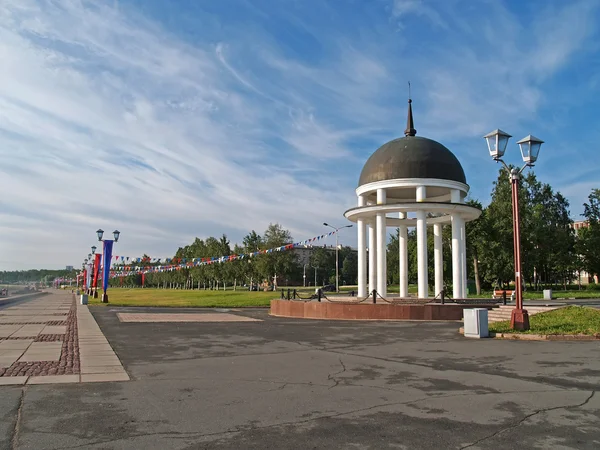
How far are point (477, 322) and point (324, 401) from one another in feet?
32.6

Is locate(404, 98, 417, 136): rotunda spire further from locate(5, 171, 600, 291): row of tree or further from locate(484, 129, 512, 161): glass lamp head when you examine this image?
A: locate(5, 171, 600, 291): row of tree

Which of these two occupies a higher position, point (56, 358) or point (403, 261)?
point (403, 261)

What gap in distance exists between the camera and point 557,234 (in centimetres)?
5806

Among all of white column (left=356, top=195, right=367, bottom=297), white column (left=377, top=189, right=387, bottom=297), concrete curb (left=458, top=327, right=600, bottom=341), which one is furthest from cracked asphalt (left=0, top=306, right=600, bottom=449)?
white column (left=356, top=195, right=367, bottom=297)

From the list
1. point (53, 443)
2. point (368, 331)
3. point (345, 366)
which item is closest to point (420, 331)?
point (368, 331)

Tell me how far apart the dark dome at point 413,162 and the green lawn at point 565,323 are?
33.4 feet

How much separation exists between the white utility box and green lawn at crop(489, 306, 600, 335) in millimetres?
769

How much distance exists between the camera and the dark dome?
2722 centimetres

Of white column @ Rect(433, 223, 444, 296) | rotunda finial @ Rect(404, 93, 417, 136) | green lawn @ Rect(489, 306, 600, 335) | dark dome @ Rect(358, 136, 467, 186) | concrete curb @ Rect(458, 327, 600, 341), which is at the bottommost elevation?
concrete curb @ Rect(458, 327, 600, 341)

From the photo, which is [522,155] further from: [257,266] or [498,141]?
[257,266]

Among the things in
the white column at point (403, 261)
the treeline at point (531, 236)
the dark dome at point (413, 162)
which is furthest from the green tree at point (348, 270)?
the dark dome at point (413, 162)

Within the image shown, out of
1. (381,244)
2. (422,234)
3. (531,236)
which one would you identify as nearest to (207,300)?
(381,244)

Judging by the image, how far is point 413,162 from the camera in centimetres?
2723

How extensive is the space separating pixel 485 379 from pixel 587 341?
7294mm
